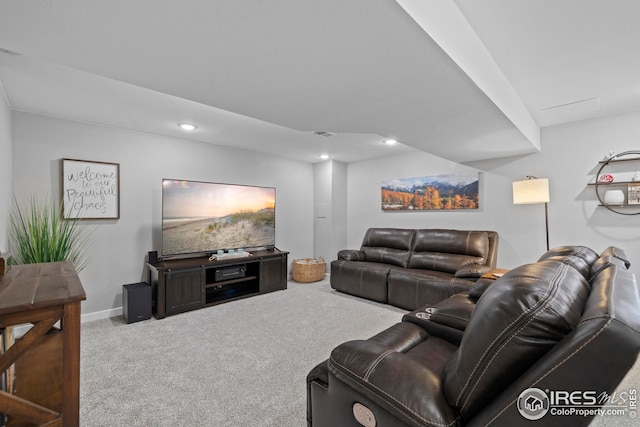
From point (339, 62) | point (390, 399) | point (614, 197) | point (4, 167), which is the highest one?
point (339, 62)

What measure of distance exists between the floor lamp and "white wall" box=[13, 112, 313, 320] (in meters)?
3.88

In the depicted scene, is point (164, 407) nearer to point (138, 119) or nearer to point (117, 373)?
point (117, 373)

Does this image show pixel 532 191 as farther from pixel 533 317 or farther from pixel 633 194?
pixel 533 317

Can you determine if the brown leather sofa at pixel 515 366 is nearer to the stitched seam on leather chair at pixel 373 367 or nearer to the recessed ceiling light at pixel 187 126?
the stitched seam on leather chair at pixel 373 367

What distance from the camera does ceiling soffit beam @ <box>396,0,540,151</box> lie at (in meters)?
1.28

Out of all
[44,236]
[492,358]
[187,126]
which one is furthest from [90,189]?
[492,358]

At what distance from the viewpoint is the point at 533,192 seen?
331 cm

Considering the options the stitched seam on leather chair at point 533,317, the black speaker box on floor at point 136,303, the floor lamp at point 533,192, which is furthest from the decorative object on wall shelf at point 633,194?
the black speaker box on floor at point 136,303

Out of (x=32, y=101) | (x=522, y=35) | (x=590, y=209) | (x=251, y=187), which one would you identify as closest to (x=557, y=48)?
(x=522, y=35)

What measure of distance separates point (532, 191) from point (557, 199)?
1.51ft

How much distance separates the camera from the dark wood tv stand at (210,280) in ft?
11.4

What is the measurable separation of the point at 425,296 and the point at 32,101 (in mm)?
4695

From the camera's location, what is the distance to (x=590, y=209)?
10.7 feet

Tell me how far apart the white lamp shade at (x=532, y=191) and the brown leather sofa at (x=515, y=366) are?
250 centimetres
